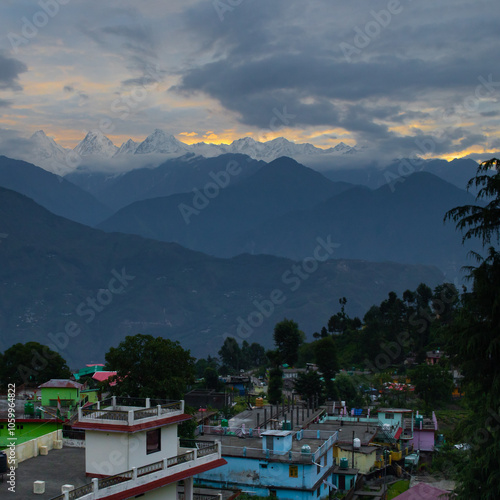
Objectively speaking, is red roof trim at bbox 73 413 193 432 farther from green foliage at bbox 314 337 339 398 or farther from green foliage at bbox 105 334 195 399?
green foliage at bbox 314 337 339 398

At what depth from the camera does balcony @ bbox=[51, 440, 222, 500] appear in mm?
19484

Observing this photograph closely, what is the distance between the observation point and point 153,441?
76.0 feet

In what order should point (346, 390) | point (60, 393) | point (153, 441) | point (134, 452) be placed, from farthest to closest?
point (346, 390) < point (60, 393) < point (153, 441) < point (134, 452)

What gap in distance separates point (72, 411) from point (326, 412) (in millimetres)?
26467

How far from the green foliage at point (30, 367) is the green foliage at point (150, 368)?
2732 cm

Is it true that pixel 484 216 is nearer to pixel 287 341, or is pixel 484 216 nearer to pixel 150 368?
pixel 150 368

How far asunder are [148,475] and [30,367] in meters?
48.5

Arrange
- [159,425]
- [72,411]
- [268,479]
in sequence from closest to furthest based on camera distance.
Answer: [159,425] → [268,479] → [72,411]

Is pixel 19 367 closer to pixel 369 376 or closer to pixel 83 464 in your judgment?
pixel 83 464

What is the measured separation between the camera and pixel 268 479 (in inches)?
1398

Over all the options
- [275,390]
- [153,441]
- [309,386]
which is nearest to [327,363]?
[309,386]

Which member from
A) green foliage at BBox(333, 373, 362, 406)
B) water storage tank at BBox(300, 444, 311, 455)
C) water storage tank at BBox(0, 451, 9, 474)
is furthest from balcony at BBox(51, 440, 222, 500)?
green foliage at BBox(333, 373, 362, 406)

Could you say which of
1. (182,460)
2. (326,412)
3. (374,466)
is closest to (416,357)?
(326,412)
